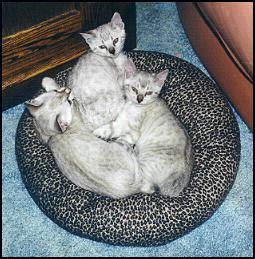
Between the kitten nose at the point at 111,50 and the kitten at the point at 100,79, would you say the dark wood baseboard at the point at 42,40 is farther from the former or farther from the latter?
the kitten nose at the point at 111,50

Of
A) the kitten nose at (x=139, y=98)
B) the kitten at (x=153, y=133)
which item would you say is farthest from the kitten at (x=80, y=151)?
the kitten nose at (x=139, y=98)

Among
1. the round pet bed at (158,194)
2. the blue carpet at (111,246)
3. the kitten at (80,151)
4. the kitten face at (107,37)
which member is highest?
the kitten face at (107,37)

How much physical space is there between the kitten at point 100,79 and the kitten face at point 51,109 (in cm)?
12

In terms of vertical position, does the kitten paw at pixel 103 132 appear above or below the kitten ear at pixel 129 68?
below

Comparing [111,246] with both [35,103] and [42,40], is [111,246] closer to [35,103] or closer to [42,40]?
[35,103]

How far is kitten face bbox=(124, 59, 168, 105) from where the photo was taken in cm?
200

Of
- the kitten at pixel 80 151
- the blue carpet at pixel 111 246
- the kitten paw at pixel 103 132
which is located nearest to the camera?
the kitten at pixel 80 151

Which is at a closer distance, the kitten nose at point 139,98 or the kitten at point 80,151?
the kitten at point 80,151

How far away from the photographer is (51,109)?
1.86 m

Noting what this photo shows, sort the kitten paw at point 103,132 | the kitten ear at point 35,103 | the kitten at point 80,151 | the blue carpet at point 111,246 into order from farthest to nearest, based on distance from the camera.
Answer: the kitten paw at point 103,132 < the blue carpet at point 111,246 < the kitten ear at point 35,103 < the kitten at point 80,151

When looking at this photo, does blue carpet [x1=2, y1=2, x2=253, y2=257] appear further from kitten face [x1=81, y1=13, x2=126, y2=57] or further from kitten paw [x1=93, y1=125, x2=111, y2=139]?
kitten face [x1=81, y1=13, x2=126, y2=57]

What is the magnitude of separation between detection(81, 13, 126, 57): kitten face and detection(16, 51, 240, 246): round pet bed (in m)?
0.42

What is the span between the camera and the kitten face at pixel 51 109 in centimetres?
185

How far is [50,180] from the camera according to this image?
1907 millimetres
